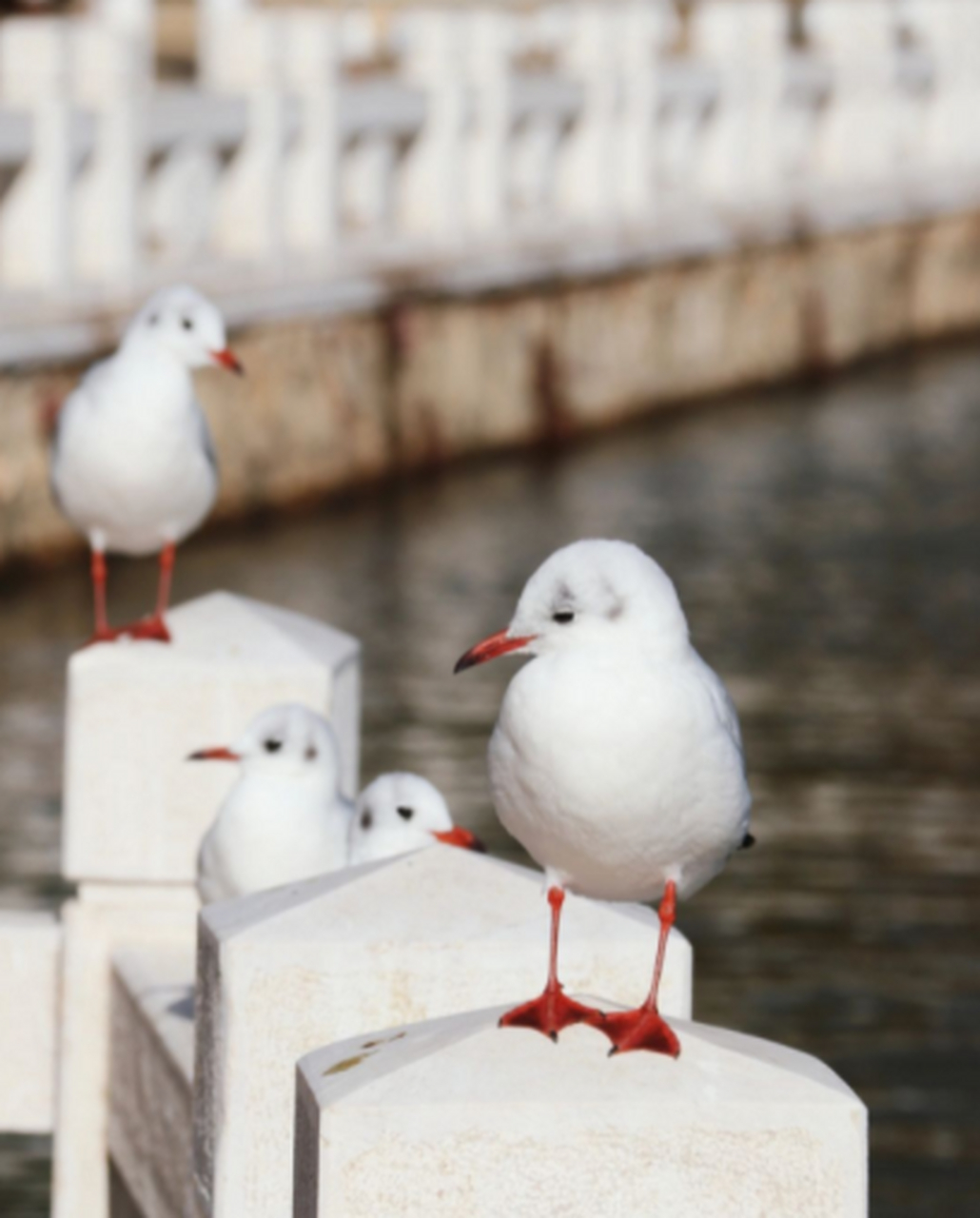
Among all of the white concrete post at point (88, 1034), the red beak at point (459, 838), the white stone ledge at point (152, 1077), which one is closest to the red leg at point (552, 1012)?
the white stone ledge at point (152, 1077)

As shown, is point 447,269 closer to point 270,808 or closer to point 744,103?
point 744,103

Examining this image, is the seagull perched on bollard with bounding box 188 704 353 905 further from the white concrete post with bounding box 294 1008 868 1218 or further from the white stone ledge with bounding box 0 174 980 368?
the white stone ledge with bounding box 0 174 980 368

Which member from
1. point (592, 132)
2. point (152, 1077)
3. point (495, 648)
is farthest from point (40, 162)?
point (495, 648)

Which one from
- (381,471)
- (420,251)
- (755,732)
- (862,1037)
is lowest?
(862,1037)

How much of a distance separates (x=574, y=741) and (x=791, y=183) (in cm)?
2055

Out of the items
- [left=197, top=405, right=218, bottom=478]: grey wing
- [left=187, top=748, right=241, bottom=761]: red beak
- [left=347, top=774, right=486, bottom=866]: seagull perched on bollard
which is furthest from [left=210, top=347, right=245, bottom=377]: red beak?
[left=187, top=748, right=241, bottom=761]: red beak

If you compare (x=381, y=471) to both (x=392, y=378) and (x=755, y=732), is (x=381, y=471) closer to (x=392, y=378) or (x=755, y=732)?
(x=392, y=378)

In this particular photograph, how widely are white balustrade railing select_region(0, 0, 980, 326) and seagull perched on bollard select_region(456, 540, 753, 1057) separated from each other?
944 cm

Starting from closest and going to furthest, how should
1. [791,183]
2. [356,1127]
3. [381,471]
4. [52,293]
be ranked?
[356,1127], [52,293], [381,471], [791,183]

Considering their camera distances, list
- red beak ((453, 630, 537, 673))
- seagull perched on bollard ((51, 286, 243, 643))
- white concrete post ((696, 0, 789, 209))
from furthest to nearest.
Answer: white concrete post ((696, 0, 789, 209)) < seagull perched on bollard ((51, 286, 243, 643)) < red beak ((453, 630, 537, 673))

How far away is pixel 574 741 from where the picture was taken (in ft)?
10.3

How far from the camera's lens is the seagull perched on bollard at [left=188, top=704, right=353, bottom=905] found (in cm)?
482

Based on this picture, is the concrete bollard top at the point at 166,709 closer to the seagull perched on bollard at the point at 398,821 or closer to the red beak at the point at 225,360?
the seagull perched on bollard at the point at 398,821

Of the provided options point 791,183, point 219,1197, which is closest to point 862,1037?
point 219,1197
